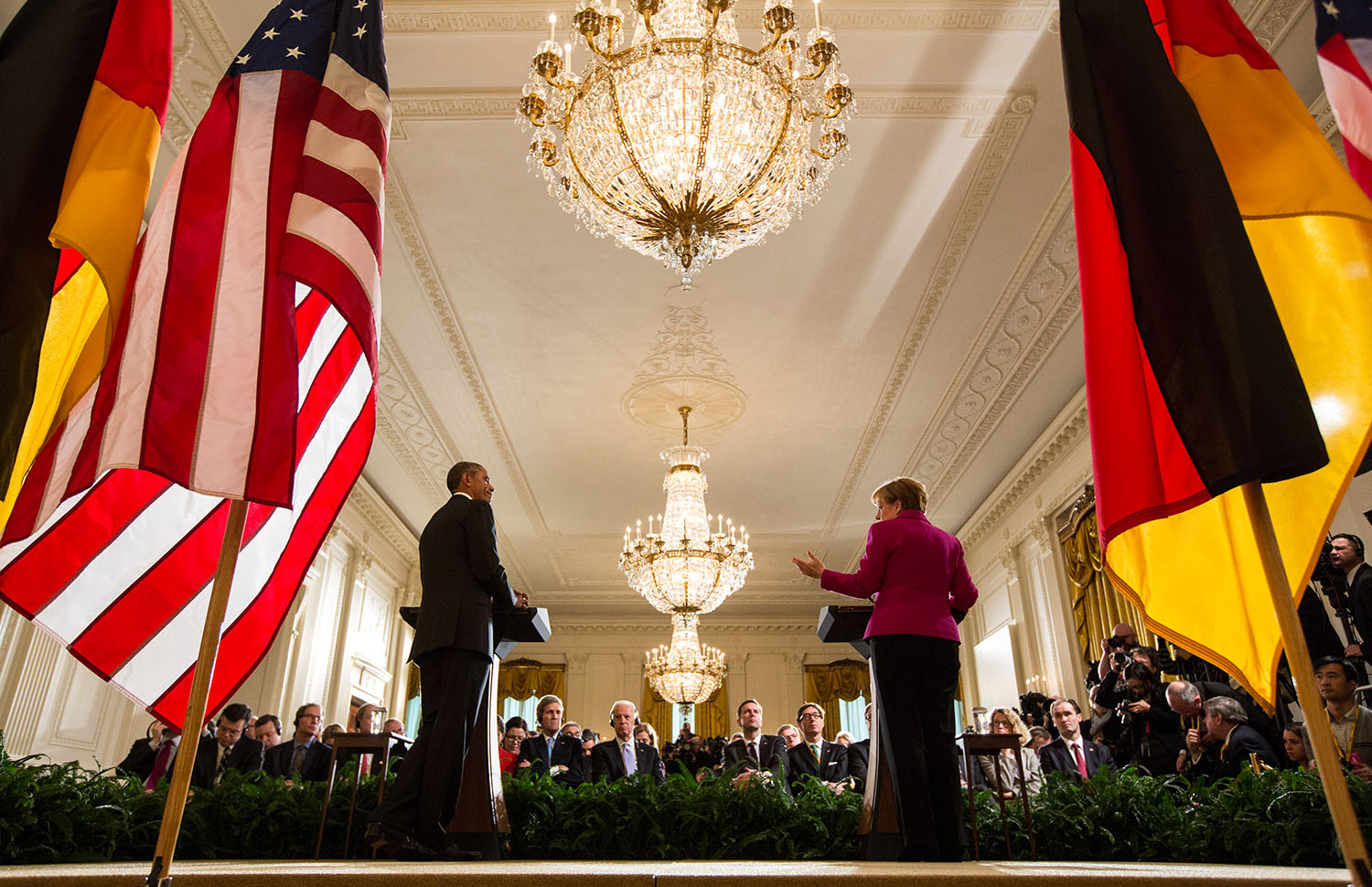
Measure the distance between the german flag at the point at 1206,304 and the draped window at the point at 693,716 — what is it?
15043 mm

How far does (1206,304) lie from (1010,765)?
429cm

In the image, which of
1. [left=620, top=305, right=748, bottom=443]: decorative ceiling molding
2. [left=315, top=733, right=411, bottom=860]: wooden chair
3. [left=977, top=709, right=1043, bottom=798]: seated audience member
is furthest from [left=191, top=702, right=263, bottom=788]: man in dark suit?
[left=620, top=305, right=748, bottom=443]: decorative ceiling molding

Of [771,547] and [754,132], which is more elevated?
[771,547]

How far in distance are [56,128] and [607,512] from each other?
1016 centimetres

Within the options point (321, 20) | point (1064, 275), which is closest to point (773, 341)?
point (1064, 275)

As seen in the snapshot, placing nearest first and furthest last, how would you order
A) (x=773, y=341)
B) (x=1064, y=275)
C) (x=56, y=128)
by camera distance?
(x=56, y=128) → (x=1064, y=275) → (x=773, y=341)

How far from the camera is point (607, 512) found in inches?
472

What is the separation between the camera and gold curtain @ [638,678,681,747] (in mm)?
16391

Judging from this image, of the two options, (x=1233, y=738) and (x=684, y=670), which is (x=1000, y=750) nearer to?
(x=1233, y=738)

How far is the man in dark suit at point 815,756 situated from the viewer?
5.81 meters

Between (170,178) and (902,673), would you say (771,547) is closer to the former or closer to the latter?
(902,673)

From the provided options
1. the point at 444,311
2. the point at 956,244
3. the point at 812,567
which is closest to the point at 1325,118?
the point at 956,244

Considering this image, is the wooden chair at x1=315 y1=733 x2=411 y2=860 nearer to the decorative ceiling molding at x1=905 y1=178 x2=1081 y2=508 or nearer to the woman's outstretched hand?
the woman's outstretched hand

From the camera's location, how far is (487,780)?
339 centimetres
